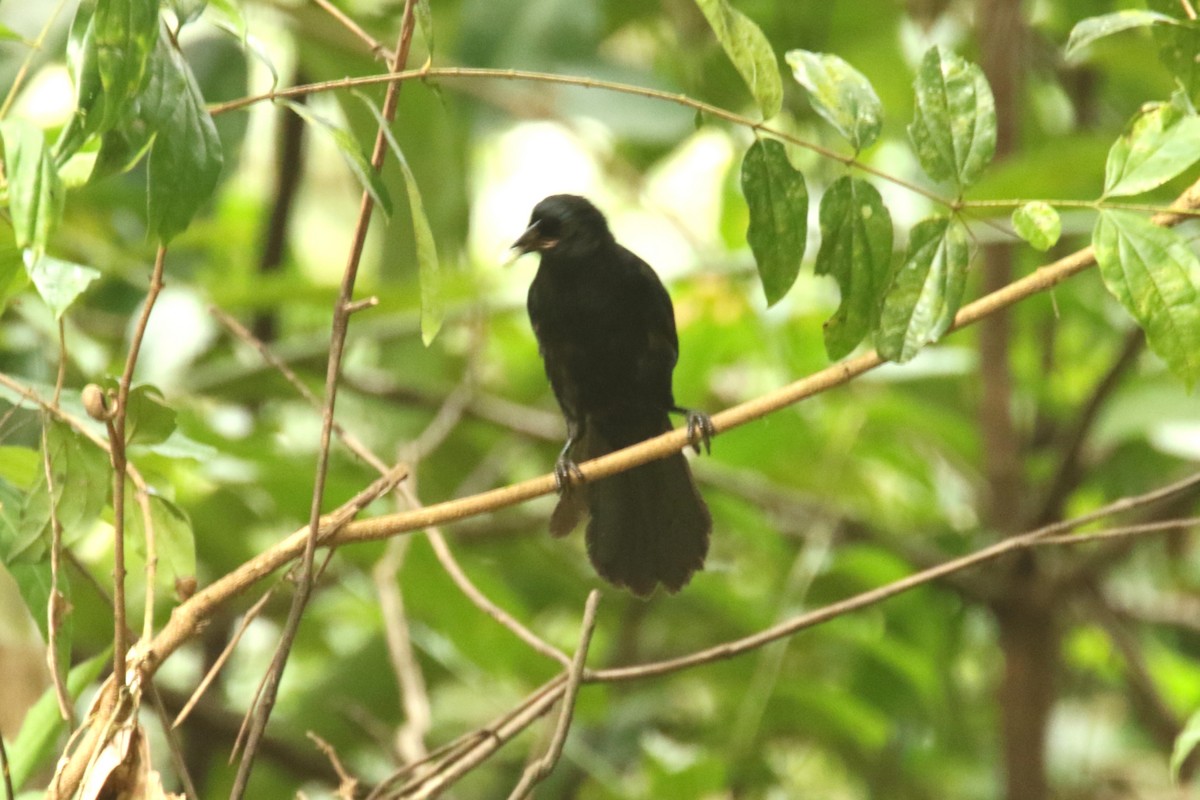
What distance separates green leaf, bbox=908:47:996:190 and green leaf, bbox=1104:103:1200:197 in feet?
0.48

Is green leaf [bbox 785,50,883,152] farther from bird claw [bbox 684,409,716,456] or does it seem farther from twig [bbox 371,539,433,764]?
twig [bbox 371,539,433,764]

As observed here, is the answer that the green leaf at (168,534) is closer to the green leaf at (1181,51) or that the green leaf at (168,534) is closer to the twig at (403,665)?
the twig at (403,665)

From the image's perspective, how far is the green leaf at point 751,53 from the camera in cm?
158

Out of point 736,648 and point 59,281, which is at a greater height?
point 59,281

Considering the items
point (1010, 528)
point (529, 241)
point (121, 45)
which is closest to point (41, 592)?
point (121, 45)

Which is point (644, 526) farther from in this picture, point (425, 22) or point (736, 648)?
point (425, 22)

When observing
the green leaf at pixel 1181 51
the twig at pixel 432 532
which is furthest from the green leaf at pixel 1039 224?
the twig at pixel 432 532

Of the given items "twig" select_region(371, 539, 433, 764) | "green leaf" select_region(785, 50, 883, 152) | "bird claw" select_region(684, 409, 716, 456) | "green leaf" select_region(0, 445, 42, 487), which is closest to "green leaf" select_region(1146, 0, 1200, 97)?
"green leaf" select_region(785, 50, 883, 152)

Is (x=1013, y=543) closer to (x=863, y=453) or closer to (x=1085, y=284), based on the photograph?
(x=863, y=453)

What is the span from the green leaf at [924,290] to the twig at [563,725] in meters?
0.49

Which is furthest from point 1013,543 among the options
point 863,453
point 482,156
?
point 482,156

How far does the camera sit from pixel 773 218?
5.46 ft

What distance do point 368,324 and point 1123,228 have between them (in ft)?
8.02

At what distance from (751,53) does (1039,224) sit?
38 centimetres
